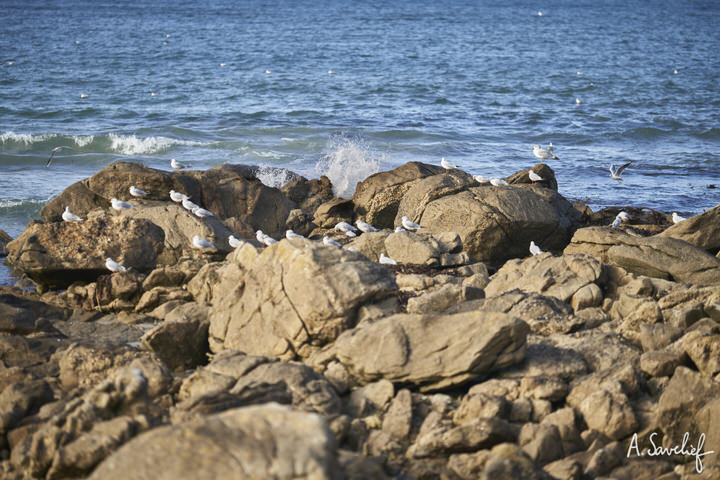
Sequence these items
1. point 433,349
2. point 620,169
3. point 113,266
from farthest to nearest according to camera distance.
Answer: point 620,169
point 113,266
point 433,349

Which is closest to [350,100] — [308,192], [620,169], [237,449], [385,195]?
[620,169]

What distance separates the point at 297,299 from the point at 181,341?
1.39m

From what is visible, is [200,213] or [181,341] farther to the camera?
[200,213]

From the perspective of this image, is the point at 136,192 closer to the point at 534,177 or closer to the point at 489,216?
the point at 489,216

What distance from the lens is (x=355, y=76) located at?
35.9m

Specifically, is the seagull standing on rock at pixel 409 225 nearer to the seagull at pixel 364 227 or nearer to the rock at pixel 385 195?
the seagull at pixel 364 227

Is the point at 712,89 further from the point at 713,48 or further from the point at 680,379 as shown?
the point at 680,379

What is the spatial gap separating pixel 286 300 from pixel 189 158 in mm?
15123

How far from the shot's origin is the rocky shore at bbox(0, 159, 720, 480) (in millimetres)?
4715

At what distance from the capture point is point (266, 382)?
5.62 meters

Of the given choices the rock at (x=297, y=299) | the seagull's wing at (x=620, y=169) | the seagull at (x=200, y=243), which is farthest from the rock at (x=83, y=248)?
the seagull's wing at (x=620, y=169)

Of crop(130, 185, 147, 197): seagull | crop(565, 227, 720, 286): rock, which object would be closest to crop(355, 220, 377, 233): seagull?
crop(130, 185, 147, 197): seagull

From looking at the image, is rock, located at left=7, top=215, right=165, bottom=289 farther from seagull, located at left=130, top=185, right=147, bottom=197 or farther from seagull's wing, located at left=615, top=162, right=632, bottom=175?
seagull's wing, located at left=615, top=162, right=632, bottom=175

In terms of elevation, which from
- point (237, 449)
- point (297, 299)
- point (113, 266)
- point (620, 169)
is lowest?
point (620, 169)
